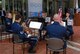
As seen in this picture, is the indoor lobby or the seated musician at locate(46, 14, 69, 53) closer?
the seated musician at locate(46, 14, 69, 53)

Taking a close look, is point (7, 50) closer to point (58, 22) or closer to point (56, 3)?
point (58, 22)

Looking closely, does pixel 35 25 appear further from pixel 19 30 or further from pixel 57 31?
pixel 57 31

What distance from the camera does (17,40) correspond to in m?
9.45

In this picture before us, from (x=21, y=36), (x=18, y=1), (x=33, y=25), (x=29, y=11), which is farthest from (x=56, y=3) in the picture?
(x=21, y=36)

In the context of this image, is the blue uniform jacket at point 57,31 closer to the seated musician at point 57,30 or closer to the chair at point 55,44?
the seated musician at point 57,30

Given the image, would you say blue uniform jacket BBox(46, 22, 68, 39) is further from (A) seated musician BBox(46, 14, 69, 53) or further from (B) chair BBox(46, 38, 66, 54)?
(B) chair BBox(46, 38, 66, 54)

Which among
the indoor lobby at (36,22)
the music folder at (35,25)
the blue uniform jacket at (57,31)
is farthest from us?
the music folder at (35,25)

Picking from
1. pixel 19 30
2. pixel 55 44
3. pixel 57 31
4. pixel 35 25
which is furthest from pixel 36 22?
pixel 55 44

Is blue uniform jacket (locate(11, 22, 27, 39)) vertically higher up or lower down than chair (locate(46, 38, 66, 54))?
higher up

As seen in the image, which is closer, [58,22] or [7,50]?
[58,22]

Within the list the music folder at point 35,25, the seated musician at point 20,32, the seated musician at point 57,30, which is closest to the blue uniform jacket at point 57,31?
the seated musician at point 57,30

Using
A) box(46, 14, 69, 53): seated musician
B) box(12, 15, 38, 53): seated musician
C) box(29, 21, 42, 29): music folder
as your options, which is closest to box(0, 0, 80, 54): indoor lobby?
box(29, 21, 42, 29): music folder

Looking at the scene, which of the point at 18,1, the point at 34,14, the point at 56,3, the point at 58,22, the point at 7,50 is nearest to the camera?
the point at 58,22

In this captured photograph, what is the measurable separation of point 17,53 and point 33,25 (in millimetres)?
1399
